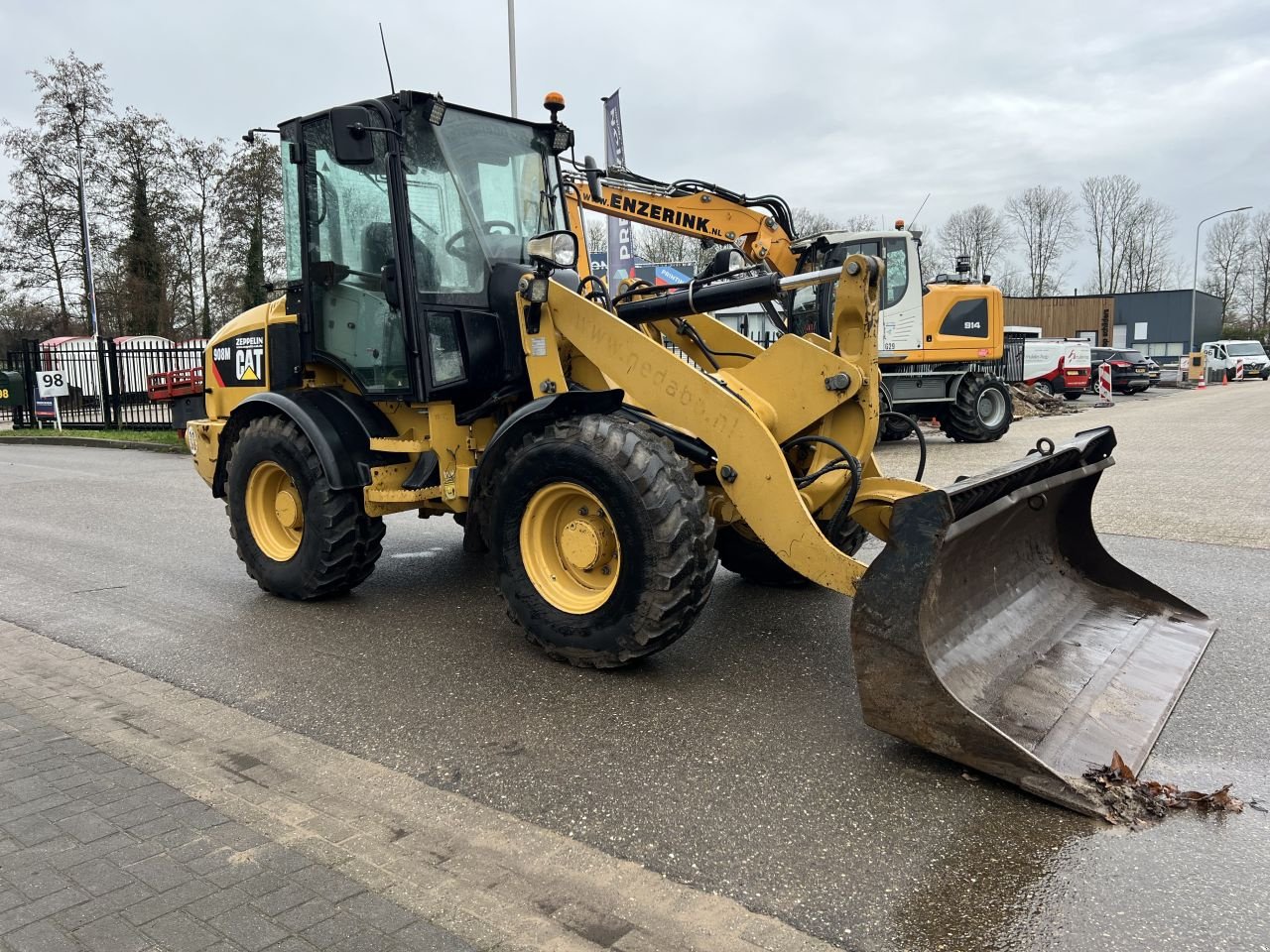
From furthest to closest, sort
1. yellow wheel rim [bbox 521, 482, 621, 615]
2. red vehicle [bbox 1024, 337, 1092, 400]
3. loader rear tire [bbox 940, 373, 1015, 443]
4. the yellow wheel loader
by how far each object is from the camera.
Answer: red vehicle [bbox 1024, 337, 1092, 400]
loader rear tire [bbox 940, 373, 1015, 443]
yellow wheel rim [bbox 521, 482, 621, 615]
the yellow wheel loader

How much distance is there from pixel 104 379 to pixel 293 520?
18195 millimetres

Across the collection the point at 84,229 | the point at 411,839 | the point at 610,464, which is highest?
the point at 84,229

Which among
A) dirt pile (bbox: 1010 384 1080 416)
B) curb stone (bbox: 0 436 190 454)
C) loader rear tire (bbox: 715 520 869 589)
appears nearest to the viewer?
loader rear tire (bbox: 715 520 869 589)

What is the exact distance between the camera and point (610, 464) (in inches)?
161

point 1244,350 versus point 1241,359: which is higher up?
point 1244,350

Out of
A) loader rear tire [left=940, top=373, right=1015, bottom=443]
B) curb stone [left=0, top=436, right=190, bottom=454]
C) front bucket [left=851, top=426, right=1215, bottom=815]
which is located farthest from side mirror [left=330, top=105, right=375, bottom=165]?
curb stone [left=0, top=436, right=190, bottom=454]

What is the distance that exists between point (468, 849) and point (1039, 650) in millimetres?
2649

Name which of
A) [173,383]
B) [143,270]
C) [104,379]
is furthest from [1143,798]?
[143,270]

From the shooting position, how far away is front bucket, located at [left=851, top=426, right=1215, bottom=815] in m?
3.22

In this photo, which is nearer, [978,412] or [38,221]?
[978,412]

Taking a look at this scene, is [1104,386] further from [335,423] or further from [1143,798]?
[1143,798]

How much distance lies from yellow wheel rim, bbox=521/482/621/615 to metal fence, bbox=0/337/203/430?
703 inches

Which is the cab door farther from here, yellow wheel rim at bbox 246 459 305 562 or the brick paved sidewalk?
the brick paved sidewalk

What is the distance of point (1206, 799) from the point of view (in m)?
3.03
